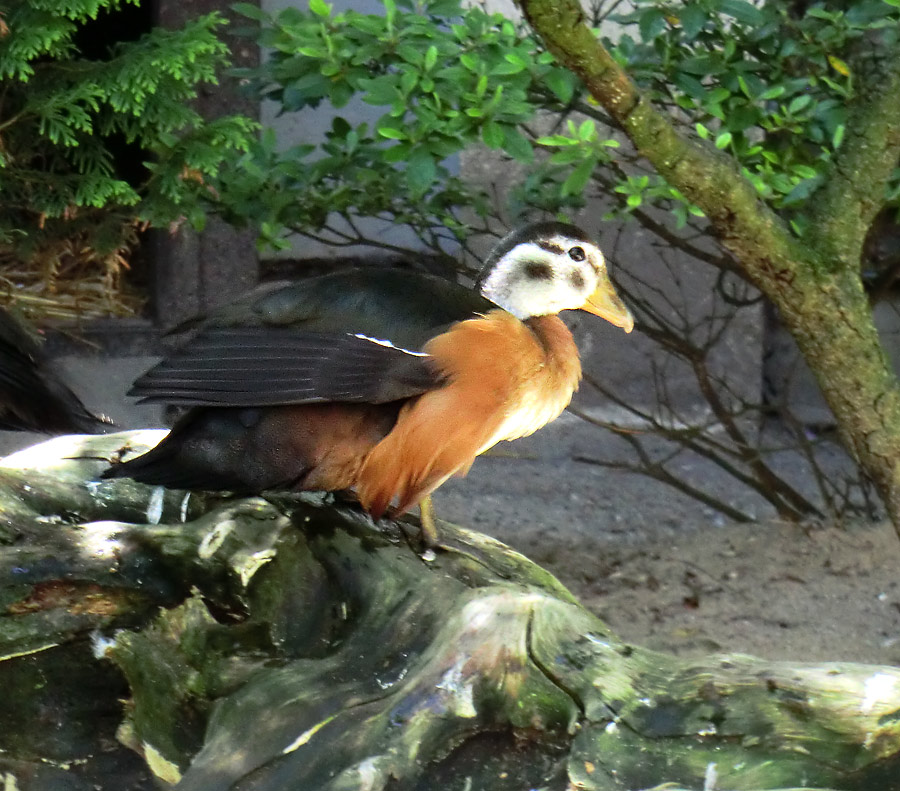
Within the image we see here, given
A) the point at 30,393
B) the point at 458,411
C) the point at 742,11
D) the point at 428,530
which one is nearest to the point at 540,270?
the point at 458,411

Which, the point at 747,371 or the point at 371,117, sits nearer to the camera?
the point at 371,117

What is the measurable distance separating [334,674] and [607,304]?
3.15 feet

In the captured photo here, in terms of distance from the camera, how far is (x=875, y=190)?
2496 mm

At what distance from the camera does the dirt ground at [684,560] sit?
10.5 feet

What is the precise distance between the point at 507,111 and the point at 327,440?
0.84 meters

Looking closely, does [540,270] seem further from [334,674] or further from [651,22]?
[334,674]

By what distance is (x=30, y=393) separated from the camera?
95.3 inches

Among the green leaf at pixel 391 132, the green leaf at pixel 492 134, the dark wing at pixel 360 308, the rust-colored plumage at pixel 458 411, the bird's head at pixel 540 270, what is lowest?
the rust-colored plumage at pixel 458 411

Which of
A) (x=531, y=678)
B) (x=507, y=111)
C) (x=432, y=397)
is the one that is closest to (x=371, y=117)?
(x=507, y=111)

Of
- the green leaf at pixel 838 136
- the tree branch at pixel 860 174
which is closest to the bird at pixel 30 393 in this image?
the tree branch at pixel 860 174

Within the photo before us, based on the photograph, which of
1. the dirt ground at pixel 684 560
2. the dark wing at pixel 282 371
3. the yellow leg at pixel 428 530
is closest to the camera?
the dark wing at pixel 282 371

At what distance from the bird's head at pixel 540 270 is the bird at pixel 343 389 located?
0.22 metres

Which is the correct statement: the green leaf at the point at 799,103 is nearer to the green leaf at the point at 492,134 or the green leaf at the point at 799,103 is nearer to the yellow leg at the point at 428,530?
the green leaf at the point at 492,134

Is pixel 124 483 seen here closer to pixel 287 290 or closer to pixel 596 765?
pixel 287 290
